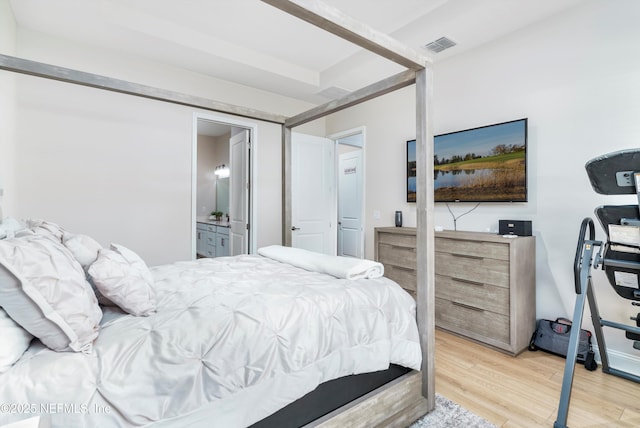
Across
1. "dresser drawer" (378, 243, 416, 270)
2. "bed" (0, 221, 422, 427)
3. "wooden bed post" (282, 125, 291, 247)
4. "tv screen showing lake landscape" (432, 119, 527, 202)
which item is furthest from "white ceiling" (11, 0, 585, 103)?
"bed" (0, 221, 422, 427)

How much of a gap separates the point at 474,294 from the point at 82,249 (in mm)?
2824

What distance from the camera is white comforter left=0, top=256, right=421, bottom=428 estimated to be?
0.86 meters

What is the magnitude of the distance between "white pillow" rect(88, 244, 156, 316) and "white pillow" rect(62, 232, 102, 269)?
5 centimetres

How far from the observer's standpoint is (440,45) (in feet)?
9.84

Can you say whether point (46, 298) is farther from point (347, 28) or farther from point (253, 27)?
point (253, 27)

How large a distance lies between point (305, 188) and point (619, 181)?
3.36 m

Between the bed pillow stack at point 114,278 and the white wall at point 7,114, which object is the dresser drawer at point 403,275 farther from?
the white wall at point 7,114

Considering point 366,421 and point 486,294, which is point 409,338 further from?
point 486,294

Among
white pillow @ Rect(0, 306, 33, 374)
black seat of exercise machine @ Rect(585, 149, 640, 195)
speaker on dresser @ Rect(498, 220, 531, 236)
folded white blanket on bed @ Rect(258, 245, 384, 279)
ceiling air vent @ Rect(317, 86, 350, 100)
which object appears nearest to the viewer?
white pillow @ Rect(0, 306, 33, 374)

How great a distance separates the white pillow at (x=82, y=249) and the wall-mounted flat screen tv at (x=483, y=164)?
306 cm

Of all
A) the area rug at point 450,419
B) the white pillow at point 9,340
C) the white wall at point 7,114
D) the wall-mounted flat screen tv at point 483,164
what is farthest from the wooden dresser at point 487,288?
the white wall at point 7,114

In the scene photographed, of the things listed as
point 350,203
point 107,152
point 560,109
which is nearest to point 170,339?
point 107,152

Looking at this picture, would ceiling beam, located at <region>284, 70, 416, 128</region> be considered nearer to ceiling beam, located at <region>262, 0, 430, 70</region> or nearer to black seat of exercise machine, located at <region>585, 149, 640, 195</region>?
ceiling beam, located at <region>262, 0, 430, 70</region>

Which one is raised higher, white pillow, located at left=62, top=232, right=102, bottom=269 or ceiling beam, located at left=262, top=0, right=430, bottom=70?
ceiling beam, located at left=262, top=0, right=430, bottom=70
